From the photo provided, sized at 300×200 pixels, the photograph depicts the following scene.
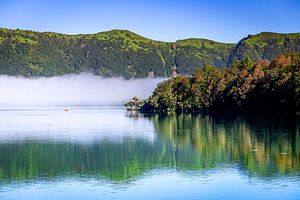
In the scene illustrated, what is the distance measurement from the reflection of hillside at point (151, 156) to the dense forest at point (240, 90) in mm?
39173

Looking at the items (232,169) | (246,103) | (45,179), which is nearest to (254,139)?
(232,169)

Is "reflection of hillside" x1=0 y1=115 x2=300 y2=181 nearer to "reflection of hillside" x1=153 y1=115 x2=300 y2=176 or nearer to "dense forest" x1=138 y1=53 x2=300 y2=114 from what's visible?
"reflection of hillside" x1=153 y1=115 x2=300 y2=176

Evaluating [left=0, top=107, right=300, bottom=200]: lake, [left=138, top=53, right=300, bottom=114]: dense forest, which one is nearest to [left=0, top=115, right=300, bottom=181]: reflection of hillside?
[left=0, top=107, right=300, bottom=200]: lake

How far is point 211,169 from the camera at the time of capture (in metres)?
38.1

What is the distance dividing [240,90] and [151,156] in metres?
76.5

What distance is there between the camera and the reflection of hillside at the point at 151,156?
125ft

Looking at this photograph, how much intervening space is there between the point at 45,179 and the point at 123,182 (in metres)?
5.30

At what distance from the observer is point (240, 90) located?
4712 inches

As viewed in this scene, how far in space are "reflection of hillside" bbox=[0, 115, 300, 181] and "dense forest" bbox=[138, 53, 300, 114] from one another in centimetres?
3917

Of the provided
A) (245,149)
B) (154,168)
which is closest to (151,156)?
(154,168)

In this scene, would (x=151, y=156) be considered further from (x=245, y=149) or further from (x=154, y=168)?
(x=245, y=149)

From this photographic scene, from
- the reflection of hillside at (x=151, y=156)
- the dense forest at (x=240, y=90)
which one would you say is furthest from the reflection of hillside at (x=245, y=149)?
the dense forest at (x=240, y=90)

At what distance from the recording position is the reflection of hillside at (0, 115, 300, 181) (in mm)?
38000

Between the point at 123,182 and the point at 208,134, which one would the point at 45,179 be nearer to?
the point at 123,182
